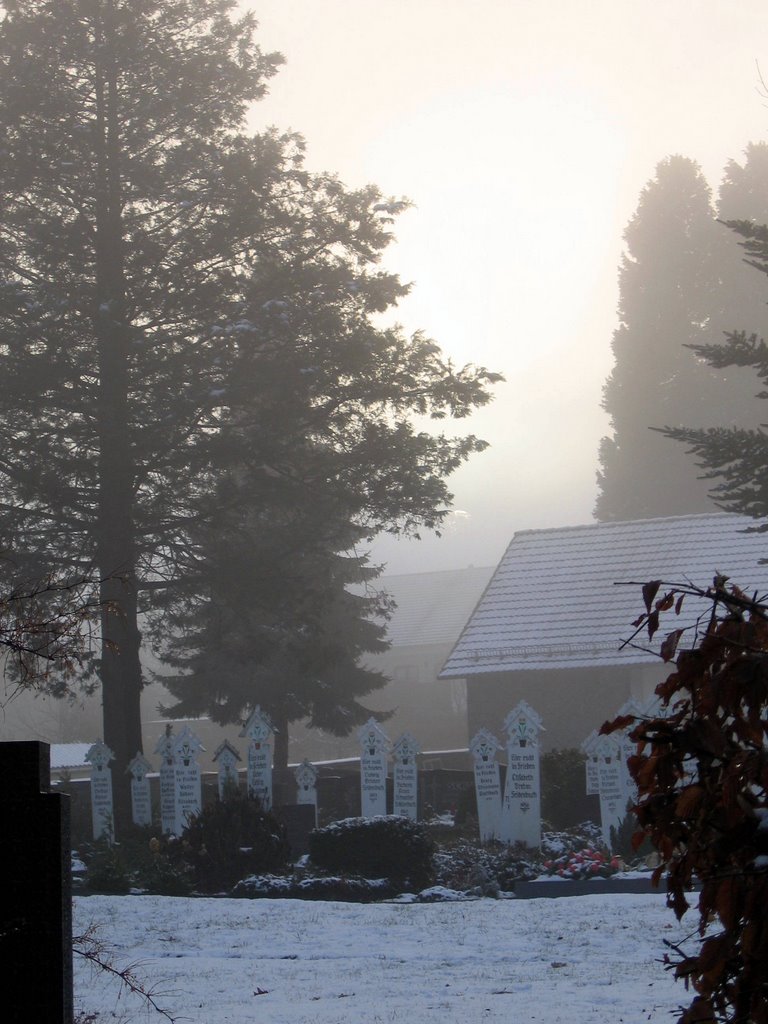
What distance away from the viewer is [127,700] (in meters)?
22.4

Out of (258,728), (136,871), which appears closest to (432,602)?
(258,728)

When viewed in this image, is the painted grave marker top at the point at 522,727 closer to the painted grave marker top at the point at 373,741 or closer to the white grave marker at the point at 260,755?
the painted grave marker top at the point at 373,741

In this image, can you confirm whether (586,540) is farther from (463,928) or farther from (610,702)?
(463,928)

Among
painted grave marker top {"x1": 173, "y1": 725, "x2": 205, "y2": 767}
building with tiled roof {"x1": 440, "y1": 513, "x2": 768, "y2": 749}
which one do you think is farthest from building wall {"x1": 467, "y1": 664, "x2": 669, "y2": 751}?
painted grave marker top {"x1": 173, "y1": 725, "x2": 205, "y2": 767}

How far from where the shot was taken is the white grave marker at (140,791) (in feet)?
70.4

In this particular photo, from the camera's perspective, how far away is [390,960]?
1005 cm

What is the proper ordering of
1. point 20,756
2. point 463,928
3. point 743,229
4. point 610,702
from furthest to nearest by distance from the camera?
point 610,702, point 743,229, point 463,928, point 20,756

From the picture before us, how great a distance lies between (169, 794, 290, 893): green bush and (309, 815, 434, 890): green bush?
0.75 meters

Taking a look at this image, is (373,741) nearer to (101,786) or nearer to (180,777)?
(180,777)

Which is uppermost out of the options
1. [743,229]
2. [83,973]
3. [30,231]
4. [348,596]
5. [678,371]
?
[678,371]

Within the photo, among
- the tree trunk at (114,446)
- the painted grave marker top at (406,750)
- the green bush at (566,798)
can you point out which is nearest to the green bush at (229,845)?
the painted grave marker top at (406,750)

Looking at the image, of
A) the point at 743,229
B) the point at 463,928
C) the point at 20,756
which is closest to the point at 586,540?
the point at 743,229

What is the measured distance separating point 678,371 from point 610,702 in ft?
94.6

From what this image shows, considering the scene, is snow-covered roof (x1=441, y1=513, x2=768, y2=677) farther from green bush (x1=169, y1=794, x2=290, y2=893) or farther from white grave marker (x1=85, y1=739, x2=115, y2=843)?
green bush (x1=169, y1=794, x2=290, y2=893)
